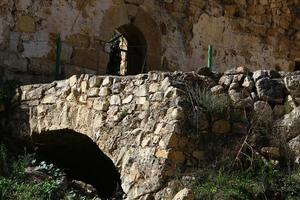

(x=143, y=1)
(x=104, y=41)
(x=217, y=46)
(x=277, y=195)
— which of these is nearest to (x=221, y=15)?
(x=217, y=46)

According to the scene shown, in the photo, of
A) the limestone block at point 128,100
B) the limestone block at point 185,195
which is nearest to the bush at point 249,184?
the limestone block at point 185,195

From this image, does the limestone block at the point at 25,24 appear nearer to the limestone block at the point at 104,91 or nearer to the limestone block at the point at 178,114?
the limestone block at the point at 104,91

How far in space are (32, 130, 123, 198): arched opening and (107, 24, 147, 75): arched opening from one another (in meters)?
2.80

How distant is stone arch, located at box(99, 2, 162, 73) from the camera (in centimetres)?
1095

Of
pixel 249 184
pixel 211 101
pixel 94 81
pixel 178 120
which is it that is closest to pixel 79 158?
pixel 94 81

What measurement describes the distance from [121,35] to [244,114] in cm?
529

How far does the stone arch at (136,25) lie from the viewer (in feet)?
35.9

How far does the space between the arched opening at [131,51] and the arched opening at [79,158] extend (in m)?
2.80

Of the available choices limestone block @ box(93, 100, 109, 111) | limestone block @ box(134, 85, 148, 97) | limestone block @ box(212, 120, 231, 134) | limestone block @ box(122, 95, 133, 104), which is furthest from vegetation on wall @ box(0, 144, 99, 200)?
limestone block @ box(212, 120, 231, 134)

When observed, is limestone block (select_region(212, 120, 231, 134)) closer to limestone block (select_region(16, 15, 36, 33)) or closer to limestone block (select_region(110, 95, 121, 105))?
limestone block (select_region(110, 95, 121, 105))

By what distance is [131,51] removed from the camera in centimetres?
1190

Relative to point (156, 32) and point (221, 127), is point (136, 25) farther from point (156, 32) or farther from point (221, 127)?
point (221, 127)

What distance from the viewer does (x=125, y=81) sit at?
764 centimetres

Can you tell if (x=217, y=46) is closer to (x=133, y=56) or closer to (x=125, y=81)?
(x=133, y=56)
